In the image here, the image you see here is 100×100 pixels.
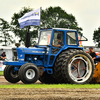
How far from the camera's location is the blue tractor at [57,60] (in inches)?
440

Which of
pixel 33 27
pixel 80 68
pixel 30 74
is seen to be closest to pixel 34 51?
pixel 30 74

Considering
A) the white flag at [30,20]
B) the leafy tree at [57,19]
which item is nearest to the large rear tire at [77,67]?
the white flag at [30,20]

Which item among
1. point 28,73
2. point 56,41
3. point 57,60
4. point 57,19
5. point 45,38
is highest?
point 57,19

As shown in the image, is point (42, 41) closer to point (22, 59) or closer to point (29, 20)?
point (22, 59)

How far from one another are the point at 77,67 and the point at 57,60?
92cm

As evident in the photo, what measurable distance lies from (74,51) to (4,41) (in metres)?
43.6

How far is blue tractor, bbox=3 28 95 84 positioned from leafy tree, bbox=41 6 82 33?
3756cm

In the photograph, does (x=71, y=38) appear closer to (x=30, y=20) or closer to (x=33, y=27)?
(x=30, y=20)

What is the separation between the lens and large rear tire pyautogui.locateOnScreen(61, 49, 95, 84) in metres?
11.1

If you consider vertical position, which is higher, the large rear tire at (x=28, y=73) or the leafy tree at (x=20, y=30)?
the leafy tree at (x=20, y=30)

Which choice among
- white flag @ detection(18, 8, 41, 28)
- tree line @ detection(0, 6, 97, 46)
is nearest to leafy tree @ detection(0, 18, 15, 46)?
tree line @ detection(0, 6, 97, 46)

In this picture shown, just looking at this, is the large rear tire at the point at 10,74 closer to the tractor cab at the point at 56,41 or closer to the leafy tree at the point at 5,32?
the tractor cab at the point at 56,41

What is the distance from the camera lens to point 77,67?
11664 mm

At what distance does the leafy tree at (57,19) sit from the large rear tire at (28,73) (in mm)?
38569
